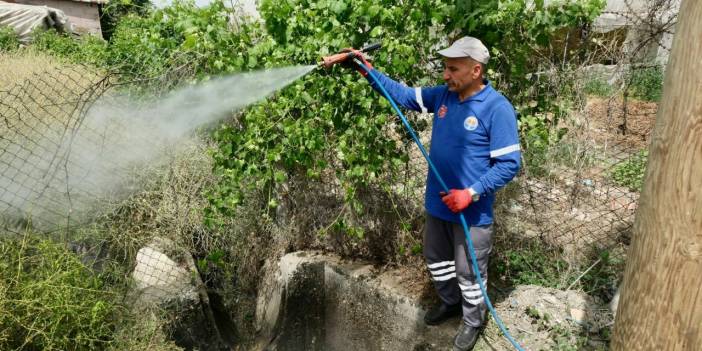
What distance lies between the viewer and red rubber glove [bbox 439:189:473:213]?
2.68 m

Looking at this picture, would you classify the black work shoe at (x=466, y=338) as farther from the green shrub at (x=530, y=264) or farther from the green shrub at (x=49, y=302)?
the green shrub at (x=49, y=302)

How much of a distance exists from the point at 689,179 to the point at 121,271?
3.79 meters

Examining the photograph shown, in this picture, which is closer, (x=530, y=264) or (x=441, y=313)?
(x=441, y=313)

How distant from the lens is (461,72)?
2764 mm

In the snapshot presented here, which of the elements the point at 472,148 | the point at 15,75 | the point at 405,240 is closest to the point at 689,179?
the point at 472,148

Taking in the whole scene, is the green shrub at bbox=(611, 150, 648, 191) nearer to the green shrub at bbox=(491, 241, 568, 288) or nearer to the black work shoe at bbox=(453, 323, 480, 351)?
the green shrub at bbox=(491, 241, 568, 288)

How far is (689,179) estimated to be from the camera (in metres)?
1.64

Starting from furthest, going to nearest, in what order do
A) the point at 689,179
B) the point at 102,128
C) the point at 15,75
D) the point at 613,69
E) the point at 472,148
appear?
the point at 15,75
the point at 102,128
the point at 613,69
the point at 472,148
the point at 689,179

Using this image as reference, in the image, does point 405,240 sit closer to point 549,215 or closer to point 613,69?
point 549,215

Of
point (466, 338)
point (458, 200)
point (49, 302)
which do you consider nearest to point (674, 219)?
point (458, 200)

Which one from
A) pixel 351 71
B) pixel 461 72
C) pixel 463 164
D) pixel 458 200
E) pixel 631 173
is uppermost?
pixel 461 72

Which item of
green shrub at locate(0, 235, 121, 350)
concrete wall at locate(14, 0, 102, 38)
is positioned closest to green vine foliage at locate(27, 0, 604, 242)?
green shrub at locate(0, 235, 121, 350)

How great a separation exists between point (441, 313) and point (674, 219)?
75.1 inches

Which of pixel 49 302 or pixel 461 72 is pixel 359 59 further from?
pixel 49 302
